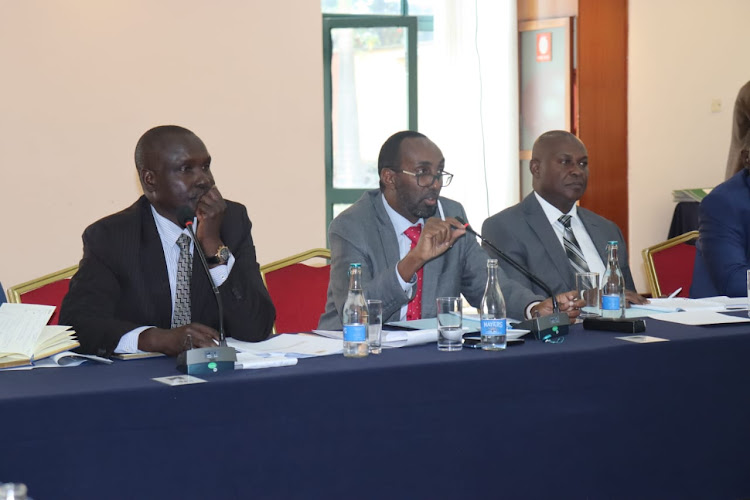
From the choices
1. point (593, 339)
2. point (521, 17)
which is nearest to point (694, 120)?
point (521, 17)

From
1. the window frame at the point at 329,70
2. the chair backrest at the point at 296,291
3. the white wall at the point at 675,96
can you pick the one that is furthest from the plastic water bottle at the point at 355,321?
the white wall at the point at 675,96

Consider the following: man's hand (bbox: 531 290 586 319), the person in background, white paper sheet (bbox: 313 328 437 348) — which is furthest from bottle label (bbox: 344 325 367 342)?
the person in background

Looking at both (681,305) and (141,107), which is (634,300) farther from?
(141,107)

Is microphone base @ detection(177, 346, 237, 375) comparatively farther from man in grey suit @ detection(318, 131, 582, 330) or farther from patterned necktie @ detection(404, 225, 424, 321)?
patterned necktie @ detection(404, 225, 424, 321)

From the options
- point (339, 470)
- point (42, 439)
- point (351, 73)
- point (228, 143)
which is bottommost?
point (339, 470)

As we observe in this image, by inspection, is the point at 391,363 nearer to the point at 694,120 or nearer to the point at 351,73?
the point at 351,73

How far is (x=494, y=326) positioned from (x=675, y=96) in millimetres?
5250

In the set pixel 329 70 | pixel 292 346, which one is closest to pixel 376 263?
pixel 292 346

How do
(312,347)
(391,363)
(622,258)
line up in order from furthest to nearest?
(622,258)
(312,347)
(391,363)

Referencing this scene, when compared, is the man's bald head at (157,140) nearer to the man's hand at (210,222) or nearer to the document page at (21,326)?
the man's hand at (210,222)

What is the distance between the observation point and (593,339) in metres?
Result: 2.30

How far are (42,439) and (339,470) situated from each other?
594mm

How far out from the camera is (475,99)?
22.4 ft

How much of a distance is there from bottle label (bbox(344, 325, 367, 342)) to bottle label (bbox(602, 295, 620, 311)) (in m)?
0.86
